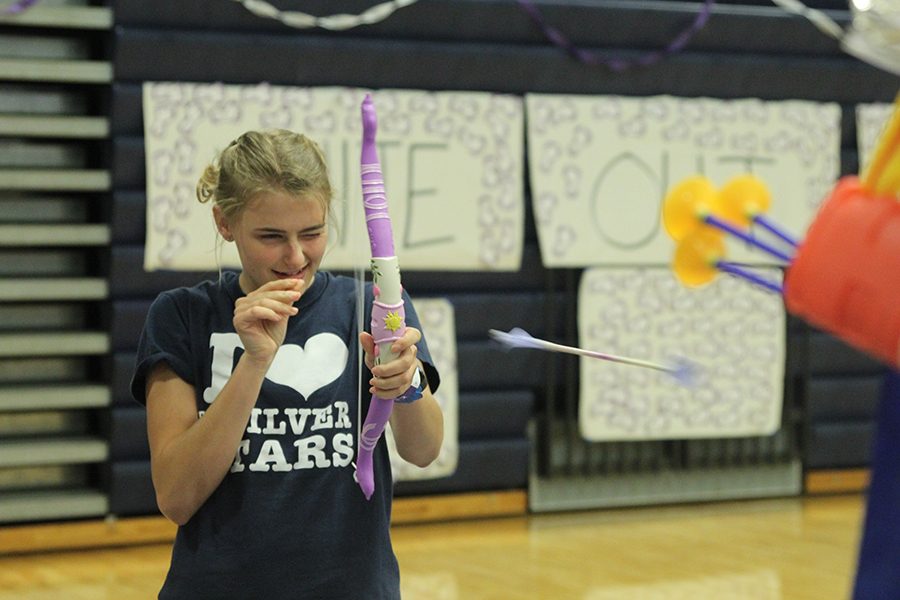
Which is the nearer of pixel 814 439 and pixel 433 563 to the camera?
pixel 433 563

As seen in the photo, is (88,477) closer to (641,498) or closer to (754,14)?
(641,498)

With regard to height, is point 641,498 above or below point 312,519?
below

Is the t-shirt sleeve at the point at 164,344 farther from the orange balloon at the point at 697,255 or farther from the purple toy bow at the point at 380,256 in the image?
the orange balloon at the point at 697,255

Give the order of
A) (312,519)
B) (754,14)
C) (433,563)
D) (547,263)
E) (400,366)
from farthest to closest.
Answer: (754,14) < (547,263) < (433,563) < (312,519) < (400,366)

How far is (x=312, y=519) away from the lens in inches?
56.6

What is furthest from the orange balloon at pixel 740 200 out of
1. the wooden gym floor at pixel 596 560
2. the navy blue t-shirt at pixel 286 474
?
the wooden gym floor at pixel 596 560

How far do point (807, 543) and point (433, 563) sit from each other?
4.31ft

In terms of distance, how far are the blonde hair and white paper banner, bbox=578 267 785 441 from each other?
11.4 feet

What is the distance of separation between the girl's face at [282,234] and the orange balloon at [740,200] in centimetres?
67

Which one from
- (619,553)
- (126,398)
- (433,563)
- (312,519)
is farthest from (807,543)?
(312,519)

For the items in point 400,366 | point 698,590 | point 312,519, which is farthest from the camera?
point 698,590

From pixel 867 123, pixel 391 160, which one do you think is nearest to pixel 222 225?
pixel 391 160

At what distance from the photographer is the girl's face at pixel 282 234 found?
140 centimetres

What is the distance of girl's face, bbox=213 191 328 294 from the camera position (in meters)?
1.40
